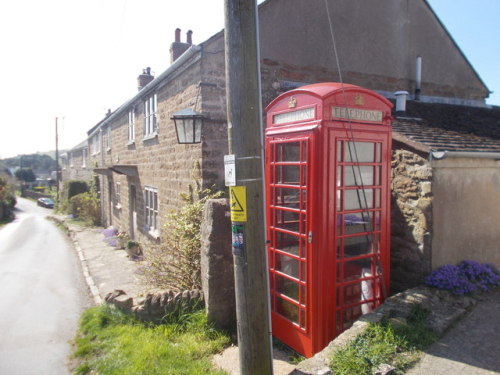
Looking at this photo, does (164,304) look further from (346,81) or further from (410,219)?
(346,81)

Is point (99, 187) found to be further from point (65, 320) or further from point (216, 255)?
point (216, 255)

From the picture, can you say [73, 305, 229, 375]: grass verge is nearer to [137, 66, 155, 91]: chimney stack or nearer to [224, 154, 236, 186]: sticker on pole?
[224, 154, 236, 186]: sticker on pole

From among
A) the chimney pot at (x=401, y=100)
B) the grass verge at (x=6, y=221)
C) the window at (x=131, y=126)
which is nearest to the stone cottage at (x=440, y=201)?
the chimney pot at (x=401, y=100)

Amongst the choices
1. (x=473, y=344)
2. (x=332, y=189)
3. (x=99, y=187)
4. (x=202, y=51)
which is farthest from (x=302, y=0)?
(x=99, y=187)

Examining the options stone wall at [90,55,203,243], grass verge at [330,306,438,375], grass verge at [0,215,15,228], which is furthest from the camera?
grass verge at [0,215,15,228]

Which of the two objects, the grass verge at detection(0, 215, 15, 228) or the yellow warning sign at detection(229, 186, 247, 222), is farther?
the grass verge at detection(0, 215, 15, 228)

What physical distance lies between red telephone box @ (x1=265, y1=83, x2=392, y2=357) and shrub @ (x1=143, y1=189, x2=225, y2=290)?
199cm

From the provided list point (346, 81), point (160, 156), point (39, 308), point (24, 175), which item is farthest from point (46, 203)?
point (346, 81)

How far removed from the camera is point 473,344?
397 centimetres

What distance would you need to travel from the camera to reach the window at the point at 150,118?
10938 mm

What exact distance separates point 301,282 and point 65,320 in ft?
16.7

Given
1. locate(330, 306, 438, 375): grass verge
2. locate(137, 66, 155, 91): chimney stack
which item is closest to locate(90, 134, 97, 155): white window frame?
locate(137, 66, 155, 91): chimney stack

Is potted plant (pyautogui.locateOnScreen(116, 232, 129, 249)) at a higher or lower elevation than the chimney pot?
lower

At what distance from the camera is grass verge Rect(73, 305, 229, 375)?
15.1 ft
